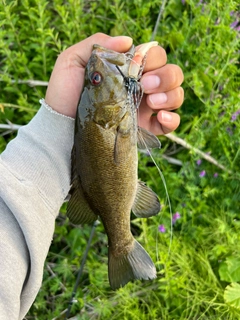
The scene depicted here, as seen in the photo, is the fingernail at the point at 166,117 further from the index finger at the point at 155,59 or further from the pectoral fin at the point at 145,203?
the pectoral fin at the point at 145,203

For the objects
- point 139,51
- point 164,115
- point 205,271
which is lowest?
point 205,271

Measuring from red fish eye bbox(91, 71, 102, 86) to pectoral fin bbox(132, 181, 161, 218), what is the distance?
0.61 m

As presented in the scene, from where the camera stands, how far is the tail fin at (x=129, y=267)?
74.9 inches

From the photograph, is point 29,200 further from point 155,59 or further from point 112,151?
point 155,59

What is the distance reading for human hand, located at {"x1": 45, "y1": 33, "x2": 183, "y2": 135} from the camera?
1.93 metres

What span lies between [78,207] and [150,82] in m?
0.77

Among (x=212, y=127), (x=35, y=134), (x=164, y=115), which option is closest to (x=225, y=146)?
(x=212, y=127)

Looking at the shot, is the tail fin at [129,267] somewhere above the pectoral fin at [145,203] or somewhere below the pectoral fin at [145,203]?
below

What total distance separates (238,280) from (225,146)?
89cm

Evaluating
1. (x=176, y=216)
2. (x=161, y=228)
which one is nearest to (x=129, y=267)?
(x=161, y=228)

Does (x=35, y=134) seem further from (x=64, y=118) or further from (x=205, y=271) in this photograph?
(x=205, y=271)

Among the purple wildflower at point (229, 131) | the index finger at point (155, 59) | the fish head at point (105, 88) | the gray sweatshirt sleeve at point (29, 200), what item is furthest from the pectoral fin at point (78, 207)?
the purple wildflower at point (229, 131)

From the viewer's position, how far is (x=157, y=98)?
1.98 m

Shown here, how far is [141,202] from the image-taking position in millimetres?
1945
